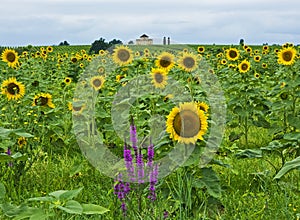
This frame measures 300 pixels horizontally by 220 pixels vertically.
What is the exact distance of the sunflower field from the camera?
2434 millimetres

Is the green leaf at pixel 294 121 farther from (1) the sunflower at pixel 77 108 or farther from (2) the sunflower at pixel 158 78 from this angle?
(1) the sunflower at pixel 77 108

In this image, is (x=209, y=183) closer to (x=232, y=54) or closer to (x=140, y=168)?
(x=140, y=168)

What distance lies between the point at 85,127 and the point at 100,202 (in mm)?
1282

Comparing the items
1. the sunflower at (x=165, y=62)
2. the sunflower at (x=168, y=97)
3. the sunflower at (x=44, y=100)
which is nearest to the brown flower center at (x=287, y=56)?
the sunflower at (x=165, y=62)

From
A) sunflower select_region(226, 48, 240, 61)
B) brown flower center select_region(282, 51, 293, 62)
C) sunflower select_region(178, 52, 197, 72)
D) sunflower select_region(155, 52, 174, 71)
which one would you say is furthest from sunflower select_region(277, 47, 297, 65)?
sunflower select_region(226, 48, 240, 61)

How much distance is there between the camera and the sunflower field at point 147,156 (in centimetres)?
243

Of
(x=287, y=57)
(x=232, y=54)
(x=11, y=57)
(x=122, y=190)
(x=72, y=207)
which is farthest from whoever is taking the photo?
(x=232, y=54)

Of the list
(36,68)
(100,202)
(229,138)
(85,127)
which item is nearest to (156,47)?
(36,68)

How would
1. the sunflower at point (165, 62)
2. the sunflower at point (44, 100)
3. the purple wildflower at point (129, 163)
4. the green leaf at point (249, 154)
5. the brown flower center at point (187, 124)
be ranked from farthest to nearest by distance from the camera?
the sunflower at point (165, 62) → the sunflower at point (44, 100) → the green leaf at point (249, 154) → the brown flower center at point (187, 124) → the purple wildflower at point (129, 163)

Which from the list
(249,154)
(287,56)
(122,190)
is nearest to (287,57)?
(287,56)

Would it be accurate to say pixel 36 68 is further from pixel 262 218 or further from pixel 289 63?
pixel 262 218

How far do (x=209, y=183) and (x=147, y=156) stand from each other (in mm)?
752

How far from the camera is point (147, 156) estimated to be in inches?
138

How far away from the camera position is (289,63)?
4.80m
